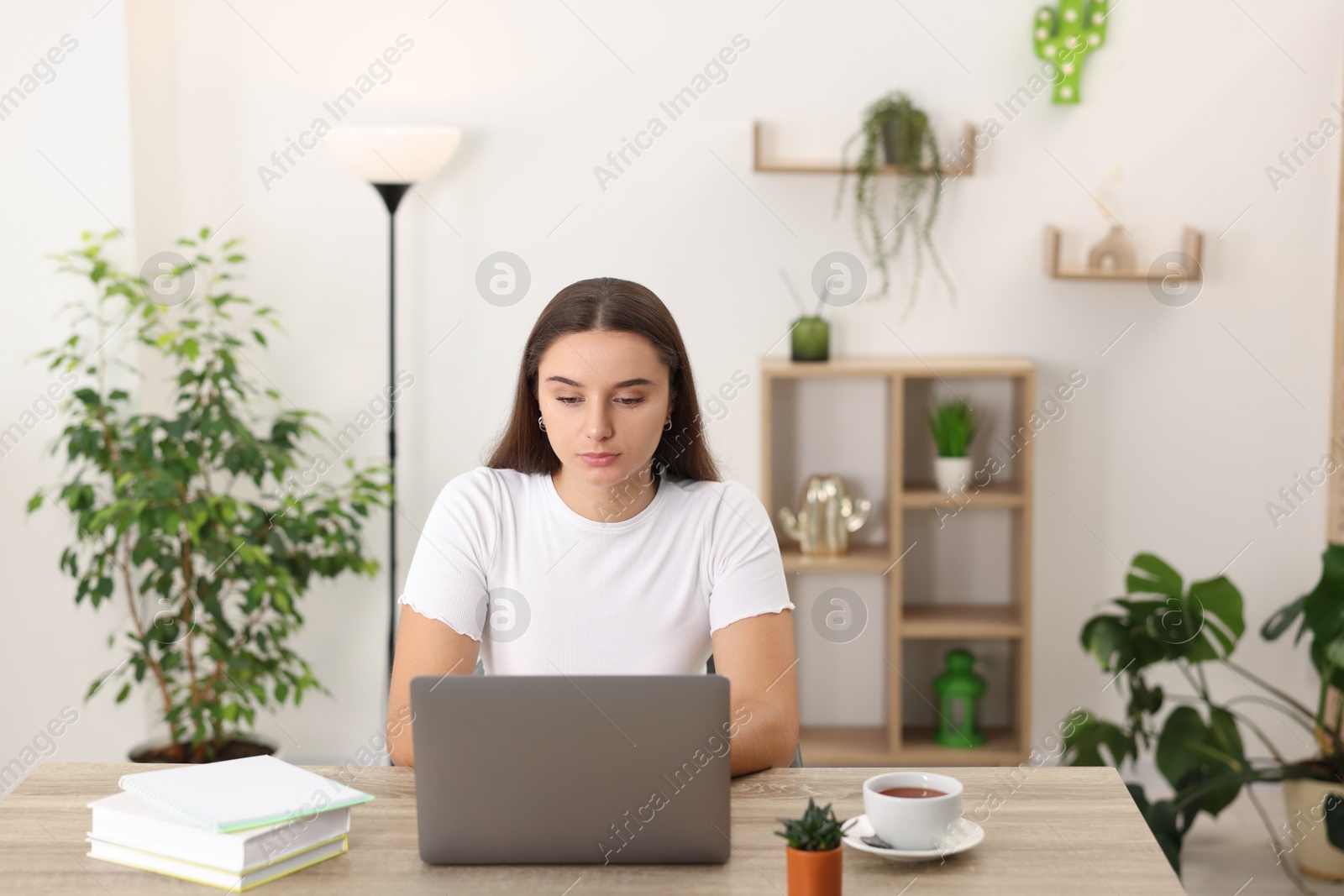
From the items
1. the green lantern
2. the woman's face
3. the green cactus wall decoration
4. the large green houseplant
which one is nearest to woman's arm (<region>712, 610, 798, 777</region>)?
the woman's face

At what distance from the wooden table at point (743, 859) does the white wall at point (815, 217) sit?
207 centimetres

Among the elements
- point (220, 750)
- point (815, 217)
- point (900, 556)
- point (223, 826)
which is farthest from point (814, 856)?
point (815, 217)

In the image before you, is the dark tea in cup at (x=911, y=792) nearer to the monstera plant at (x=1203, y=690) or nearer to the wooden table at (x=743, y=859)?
the wooden table at (x=743, y=859)

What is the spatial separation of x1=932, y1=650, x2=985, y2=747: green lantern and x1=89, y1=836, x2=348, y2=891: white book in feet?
7.99

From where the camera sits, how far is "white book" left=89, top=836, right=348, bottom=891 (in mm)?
1209

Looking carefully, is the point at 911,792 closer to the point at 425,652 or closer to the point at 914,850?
the point at 914,850

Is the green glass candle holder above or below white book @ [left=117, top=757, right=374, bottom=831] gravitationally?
above

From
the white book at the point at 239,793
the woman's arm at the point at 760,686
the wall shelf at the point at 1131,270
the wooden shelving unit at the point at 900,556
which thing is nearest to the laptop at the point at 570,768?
the white book at the point at 239,793

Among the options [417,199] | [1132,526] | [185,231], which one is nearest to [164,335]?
[185,231]

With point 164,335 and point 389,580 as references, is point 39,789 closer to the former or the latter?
point 164,335

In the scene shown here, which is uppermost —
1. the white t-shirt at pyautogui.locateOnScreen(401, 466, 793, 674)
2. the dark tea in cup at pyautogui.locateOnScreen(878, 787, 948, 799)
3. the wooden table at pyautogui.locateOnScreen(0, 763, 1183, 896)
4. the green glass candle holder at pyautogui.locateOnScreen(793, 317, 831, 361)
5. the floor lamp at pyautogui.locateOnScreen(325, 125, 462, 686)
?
the floor lamp at pyautogui.locateOnScreen(325, 125, 462, 686)

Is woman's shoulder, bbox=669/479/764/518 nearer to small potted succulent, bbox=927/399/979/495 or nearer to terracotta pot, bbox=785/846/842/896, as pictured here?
terracotta pot, bbox=785/846/842/896

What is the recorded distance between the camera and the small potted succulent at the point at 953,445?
3348 mm

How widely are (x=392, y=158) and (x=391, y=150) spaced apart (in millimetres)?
20
